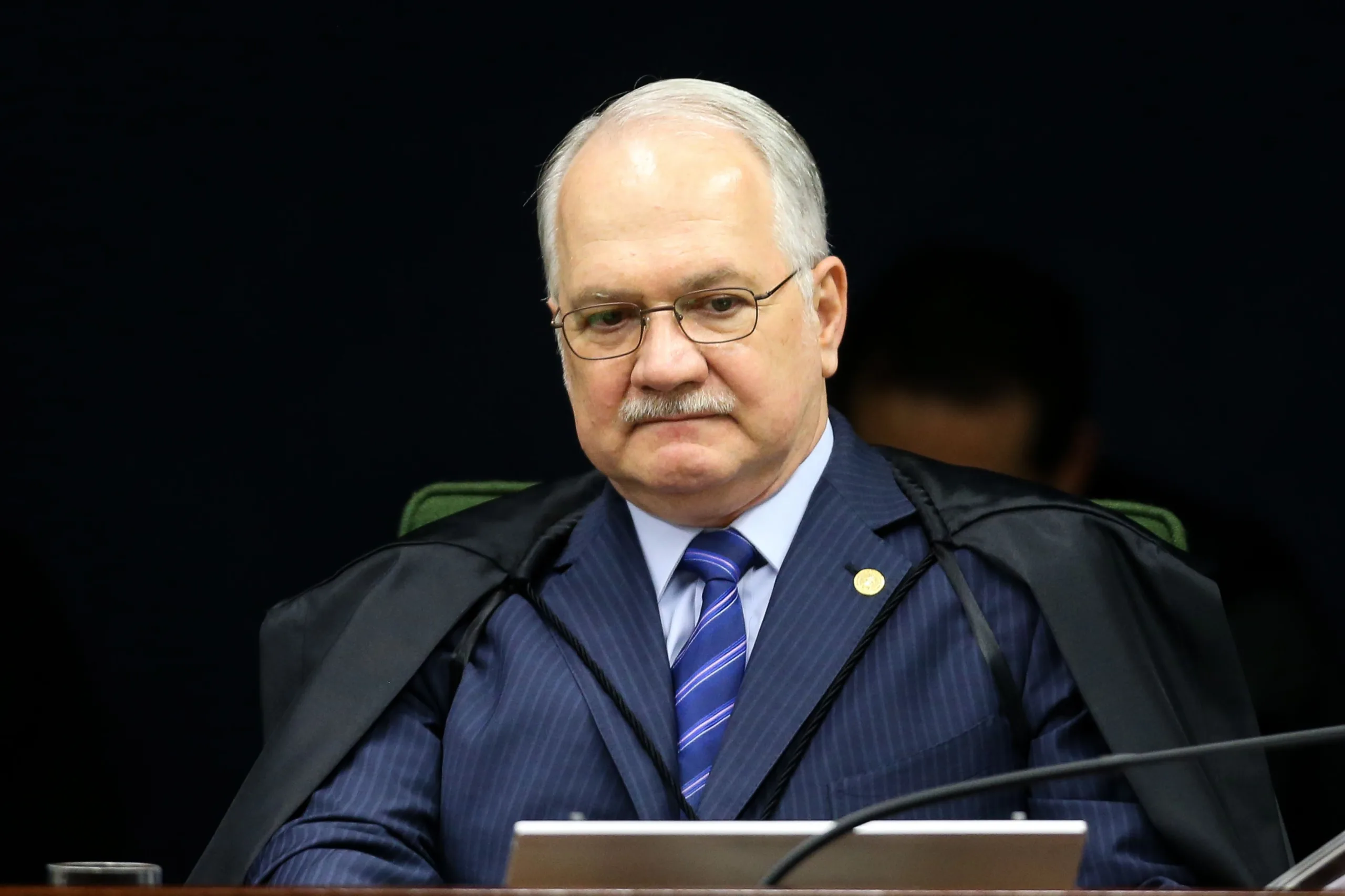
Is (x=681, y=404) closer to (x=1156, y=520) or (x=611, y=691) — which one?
(x=611, y=691)

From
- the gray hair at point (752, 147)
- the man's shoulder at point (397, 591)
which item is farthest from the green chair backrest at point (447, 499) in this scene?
the gray hair at point (752, 147)

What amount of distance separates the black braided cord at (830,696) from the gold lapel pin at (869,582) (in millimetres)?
17

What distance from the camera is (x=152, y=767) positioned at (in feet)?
11.1

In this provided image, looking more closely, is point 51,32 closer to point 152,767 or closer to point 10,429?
point 10,429

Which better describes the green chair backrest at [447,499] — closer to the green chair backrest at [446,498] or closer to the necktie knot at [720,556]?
the green chair backrest at [446,498]

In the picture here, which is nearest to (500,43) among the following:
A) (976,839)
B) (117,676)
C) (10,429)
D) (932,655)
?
(10,429)

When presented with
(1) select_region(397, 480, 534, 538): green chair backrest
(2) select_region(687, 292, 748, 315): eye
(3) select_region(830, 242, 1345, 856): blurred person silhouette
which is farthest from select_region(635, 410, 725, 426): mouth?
(3) select_region(830, 242, 1345, 856): blurred person silhouette

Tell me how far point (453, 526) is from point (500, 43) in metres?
1.12

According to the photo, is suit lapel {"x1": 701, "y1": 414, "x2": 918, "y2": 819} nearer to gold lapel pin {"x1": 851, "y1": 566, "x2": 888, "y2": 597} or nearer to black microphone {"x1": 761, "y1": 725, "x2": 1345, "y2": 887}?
gold lapel pin {"x1": 851, "y1": 566, "x2": 888, "y2": 597}

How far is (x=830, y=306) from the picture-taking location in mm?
2480

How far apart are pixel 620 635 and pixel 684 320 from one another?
15.5 inches

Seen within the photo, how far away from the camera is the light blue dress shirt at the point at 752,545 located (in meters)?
2.36

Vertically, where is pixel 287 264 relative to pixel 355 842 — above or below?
above

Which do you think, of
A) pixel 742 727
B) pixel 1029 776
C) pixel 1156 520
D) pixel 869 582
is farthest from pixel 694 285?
pixel 1029 776
